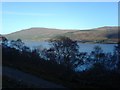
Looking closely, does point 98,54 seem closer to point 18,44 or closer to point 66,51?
point 66,51

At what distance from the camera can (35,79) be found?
11906 millimetres

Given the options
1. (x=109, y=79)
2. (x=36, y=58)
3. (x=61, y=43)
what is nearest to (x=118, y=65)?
(x=109, y=79)

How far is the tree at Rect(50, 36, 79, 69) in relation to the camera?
47.6 ft

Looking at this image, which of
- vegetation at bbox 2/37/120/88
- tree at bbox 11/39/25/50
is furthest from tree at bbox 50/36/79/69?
tree at bbox 11/39/25/50

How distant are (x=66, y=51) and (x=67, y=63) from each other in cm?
77

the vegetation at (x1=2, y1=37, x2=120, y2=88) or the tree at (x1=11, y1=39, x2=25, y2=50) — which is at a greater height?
the tree at (x1=11, y1=39, x2=25, y2=50)

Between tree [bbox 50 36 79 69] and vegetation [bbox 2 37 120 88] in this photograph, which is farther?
tree [bbox 50 36 79 69]

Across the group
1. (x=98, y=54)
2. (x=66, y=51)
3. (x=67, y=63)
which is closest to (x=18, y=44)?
(x=66, y=51)

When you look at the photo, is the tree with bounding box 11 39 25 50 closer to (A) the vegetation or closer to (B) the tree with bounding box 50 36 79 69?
(A) the vegetation

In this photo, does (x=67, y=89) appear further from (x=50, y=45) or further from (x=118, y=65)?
(x=50, y=45)

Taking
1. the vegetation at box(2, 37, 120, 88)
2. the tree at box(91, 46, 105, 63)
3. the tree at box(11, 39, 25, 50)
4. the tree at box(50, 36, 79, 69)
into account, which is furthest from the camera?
the tree at box(11, 39, 25, 50)

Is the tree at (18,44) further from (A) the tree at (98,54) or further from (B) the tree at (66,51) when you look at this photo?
(A) the tree at (98,54)

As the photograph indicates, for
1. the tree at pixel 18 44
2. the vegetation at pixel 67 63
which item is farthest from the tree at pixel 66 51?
the tree at pixel 18 44

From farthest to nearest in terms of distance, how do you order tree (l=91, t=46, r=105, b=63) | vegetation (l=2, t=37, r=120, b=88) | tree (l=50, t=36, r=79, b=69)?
tree (l=50, t=36, r=79, b=69), tree (l=91, t=46, r=105, b=63), vegetation (l=2, t=37, r=120, b=88)
